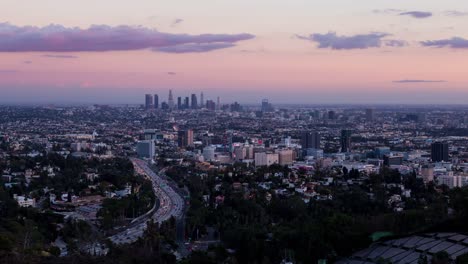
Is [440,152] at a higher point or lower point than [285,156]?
higher

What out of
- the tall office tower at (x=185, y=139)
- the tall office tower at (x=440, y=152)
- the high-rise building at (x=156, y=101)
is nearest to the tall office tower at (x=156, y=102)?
the high-rise building at (x=156, y=101)

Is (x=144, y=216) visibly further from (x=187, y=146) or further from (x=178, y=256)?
(x=187, y=146)

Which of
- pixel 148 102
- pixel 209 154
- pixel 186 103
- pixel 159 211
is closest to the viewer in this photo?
pixel 159 211

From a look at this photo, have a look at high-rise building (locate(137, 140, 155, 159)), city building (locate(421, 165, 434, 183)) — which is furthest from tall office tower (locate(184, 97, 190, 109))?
city building (locate(421, 165, 434, 183))

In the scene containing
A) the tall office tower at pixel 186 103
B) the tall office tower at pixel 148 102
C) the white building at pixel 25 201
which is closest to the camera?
the white building at pixel 25 201

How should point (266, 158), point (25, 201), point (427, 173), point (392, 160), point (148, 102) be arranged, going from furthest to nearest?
1. point (148, 102)
2. point (266, 158)
3. point (392, 160)
4. point (427, 173)
5. point (25, 201)

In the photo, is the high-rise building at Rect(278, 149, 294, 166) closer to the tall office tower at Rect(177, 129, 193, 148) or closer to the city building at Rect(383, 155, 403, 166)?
the city building at Rect(383, 155, 403, 166)

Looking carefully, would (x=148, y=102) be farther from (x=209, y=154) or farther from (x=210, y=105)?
(x=209, y=154)

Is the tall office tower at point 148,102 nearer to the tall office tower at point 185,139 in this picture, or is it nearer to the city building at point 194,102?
the city building at point 194,102

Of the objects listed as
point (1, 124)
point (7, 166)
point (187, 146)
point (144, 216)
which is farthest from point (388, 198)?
point (1, 124)

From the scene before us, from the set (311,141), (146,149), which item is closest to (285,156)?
(311,141)
